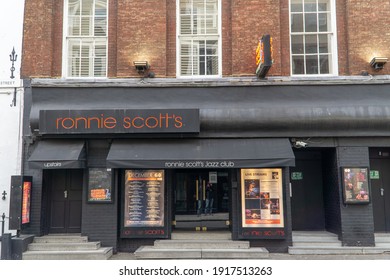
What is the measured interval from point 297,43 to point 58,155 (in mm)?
7796

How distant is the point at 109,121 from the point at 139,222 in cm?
298

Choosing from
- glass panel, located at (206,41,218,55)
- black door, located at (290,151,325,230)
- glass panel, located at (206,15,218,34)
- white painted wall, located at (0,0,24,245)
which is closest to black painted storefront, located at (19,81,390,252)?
white painted wall, located at (0,0,24,245)

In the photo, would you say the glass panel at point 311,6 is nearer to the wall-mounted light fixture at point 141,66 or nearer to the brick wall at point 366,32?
the brick wall at point 366,32

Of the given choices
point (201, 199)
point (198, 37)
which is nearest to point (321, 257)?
point (201, 199)

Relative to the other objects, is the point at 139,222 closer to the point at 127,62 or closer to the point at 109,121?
the point at 109,121

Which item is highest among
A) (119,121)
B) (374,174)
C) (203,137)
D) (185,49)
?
(185,49)

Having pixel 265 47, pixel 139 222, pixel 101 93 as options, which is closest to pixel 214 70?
pixel 265 47

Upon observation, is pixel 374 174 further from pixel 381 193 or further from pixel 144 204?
pixel 144 204

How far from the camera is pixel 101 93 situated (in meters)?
11.2

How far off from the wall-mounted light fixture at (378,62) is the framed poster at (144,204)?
6.86 m

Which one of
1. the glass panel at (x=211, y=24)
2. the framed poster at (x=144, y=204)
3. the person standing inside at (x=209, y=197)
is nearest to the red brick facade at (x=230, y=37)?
the glass panel at (x=211, y=24)

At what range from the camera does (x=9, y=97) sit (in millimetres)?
11281

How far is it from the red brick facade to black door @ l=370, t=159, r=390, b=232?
281 centimetres

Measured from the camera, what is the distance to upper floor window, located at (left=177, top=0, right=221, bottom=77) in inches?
465
